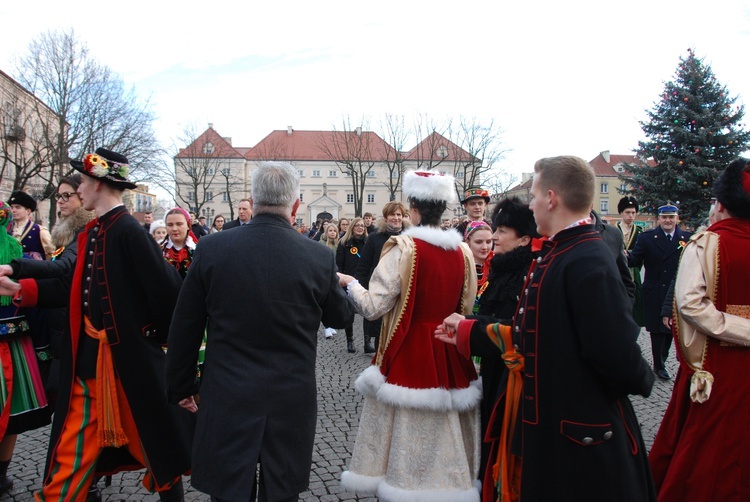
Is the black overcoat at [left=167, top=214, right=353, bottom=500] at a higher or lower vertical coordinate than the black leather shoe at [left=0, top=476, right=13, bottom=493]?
higher

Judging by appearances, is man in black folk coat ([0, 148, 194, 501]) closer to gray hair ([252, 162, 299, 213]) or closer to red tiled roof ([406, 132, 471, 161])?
gray hair ([252, 162, 299, 213])

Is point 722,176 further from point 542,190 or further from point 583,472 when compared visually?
point 583,472

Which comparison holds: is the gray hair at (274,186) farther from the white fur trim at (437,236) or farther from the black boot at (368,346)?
the black boot at (368,346)

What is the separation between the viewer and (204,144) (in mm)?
49500

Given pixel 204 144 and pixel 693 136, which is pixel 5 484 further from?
pixel 204 144

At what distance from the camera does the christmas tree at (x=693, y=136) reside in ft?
67.1

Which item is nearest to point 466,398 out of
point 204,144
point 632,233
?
point 632,233

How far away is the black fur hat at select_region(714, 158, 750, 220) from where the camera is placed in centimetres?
306

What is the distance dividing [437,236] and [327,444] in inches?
91.8

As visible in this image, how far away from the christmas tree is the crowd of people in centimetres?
2004

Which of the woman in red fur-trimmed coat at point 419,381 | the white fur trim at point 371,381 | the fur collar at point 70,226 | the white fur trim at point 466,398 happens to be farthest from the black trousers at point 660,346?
the fur collar at point 70,226

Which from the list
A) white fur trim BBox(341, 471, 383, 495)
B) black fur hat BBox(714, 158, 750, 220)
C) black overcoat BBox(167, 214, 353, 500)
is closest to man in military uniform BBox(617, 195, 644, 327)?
black fur hat BBox(714, 158, 750, 220)

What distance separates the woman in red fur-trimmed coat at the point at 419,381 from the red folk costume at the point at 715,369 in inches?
47.3

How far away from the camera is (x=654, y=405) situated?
221 inches
